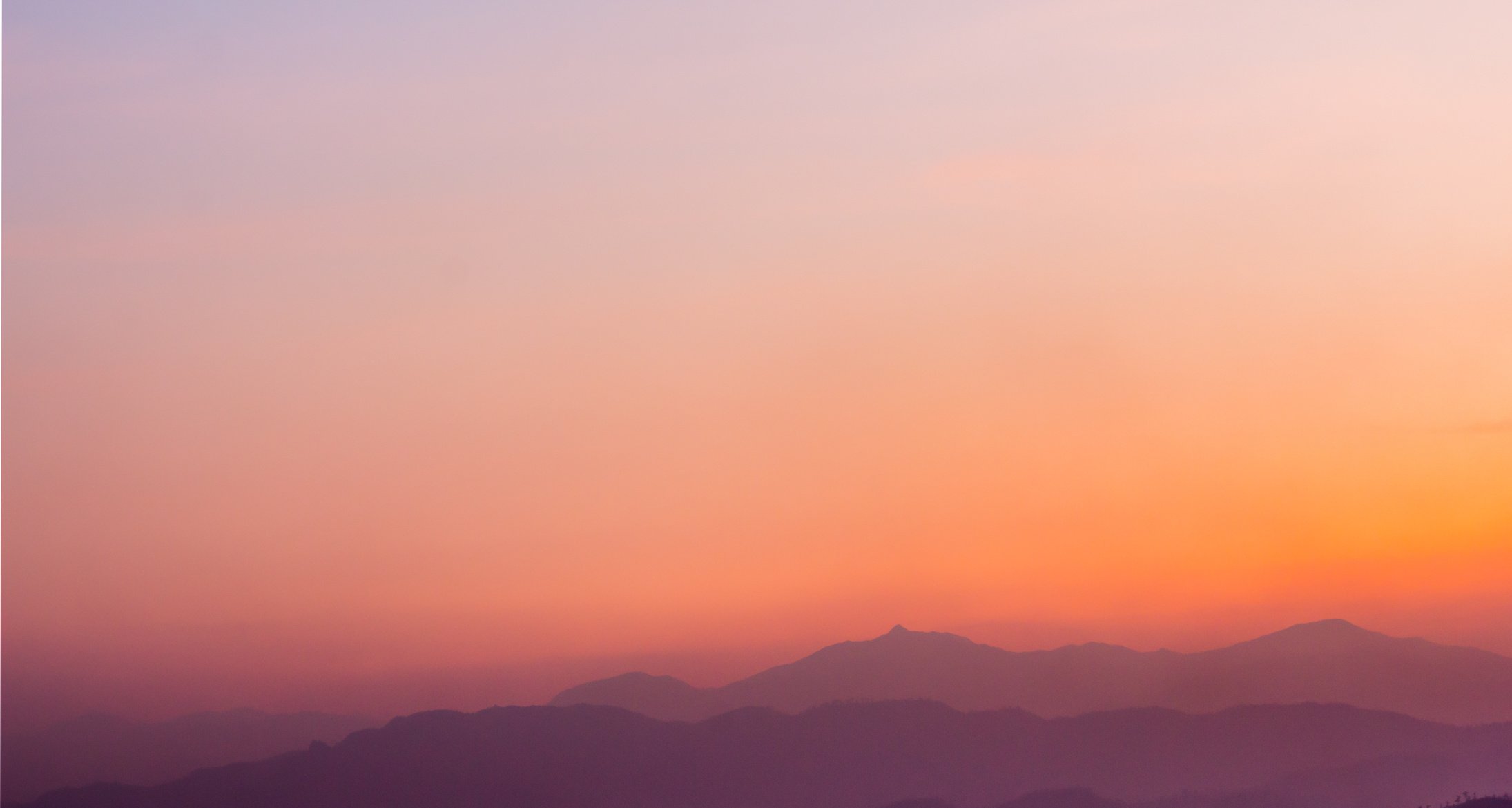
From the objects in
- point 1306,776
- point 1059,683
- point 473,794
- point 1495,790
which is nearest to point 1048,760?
point 1059,683

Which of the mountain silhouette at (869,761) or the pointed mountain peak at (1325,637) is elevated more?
the pointed mountain peak at (1325,637)

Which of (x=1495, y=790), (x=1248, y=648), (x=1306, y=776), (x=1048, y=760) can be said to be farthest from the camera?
(x=1248, y=648)

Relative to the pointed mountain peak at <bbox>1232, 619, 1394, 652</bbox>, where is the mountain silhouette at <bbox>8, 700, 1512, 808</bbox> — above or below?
below

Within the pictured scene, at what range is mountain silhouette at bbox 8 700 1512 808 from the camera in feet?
408

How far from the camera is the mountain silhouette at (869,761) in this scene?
124375 mm

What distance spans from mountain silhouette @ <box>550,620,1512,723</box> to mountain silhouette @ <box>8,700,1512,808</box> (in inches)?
63.9

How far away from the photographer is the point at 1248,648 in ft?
458

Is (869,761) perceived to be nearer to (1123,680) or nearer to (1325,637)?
(1123,680)

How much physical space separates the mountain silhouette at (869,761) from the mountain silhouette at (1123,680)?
1.62 metres

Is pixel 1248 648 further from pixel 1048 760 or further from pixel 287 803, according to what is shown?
pixel 287 803

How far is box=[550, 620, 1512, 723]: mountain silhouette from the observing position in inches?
5162

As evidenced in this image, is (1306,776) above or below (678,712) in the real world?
below

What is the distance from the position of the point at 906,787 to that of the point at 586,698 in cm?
3385

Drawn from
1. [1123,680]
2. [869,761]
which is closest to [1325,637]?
[1123,680]
